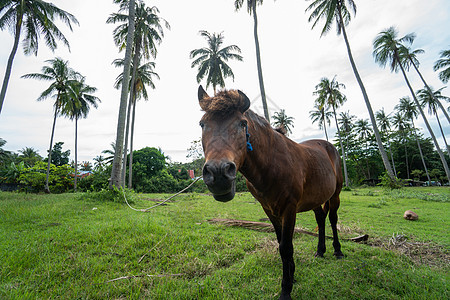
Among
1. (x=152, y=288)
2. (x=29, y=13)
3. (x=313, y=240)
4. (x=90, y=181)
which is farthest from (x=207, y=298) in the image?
(x=90, y=181)

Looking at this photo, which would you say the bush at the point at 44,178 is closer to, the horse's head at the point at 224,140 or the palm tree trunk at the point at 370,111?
the horse's head at the point at 224,140

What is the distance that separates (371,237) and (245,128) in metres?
4.24

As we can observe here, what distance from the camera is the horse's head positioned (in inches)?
53.9

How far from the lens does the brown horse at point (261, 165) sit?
1.48m

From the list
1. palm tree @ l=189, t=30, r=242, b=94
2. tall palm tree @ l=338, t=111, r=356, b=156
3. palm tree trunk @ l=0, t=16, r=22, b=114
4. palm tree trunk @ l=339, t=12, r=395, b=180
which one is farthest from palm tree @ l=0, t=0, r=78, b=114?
tall palm tree @ l=338, t=111, r=356, b=156

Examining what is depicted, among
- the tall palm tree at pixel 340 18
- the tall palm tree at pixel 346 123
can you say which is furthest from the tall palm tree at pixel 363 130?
the tall palm tree at pixel 340 18

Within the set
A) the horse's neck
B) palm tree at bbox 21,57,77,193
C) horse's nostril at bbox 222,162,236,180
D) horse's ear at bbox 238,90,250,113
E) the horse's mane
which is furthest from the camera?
palm tree at bbox 21,57,77,193

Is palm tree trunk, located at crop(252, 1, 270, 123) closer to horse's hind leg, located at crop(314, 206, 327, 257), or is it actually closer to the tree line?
the tree line

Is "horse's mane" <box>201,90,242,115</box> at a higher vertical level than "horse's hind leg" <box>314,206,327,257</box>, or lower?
higher

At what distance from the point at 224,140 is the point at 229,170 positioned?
1.03 ft

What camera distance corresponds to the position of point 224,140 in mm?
1616

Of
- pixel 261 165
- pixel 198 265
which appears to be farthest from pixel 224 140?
pixel 198 265

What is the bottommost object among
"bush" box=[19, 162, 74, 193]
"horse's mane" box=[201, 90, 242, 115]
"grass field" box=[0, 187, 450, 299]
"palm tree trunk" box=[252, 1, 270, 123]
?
"grass field" box=[0, 187, 450, 299]

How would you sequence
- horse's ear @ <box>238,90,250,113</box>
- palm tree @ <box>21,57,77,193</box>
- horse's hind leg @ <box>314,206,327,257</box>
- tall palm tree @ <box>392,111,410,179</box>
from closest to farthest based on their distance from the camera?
1. horse's ear @ <box>238,90,250,113</box>
2. horse's hind leg @ <box>314,206,327,257</box>
3. palm tree @ <box>21,57,77,193</box>
4. tall palm tree @ <box>392,111,410,179</box>
